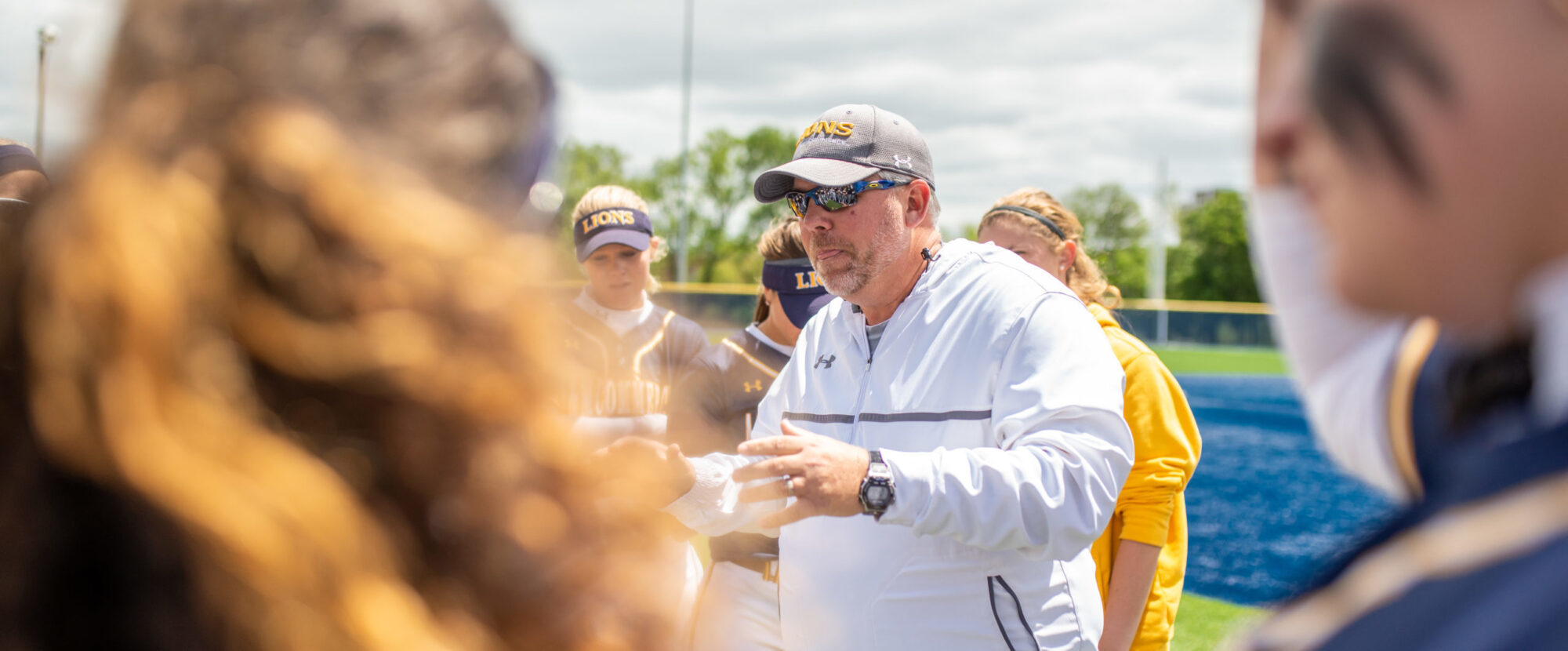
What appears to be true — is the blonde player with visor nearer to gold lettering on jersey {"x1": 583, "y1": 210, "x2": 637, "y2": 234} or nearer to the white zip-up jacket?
the white zip-up jacket

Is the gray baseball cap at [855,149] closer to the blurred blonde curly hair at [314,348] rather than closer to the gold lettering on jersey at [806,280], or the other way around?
the gold lettering on jersey at [806,280]

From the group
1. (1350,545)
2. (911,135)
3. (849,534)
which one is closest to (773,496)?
(849,534)

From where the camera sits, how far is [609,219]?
4.89m

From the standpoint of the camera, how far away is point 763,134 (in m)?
76.4

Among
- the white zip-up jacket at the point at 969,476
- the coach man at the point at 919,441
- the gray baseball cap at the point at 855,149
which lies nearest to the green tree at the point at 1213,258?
the gray baseball cap at the point at 855,149

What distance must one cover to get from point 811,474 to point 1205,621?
4.85 meters

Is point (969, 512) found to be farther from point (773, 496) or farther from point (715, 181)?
point (715, 181)

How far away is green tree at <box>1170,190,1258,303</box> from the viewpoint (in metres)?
68.9

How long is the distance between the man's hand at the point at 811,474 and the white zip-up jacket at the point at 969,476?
9 cm

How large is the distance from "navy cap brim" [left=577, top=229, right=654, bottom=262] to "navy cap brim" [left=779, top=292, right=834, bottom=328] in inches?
39.2

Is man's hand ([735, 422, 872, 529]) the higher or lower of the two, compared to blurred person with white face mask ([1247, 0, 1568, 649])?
lower

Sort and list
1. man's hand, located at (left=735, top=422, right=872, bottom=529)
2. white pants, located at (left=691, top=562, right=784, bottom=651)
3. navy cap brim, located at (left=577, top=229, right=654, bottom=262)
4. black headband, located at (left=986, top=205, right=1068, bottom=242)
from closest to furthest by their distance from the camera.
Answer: man's hand, located at (left=735, top=422, right=872, bottom=529) → white pants, located at (left=691, top=562, right=784, bottom=651) → black headband, located at (left=986, top=205, right=1068, bottom=242) → navy cap brim, located at (left=577, top=229, right=654, bottom=262)

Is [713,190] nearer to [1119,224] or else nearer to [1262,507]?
[1119,224]

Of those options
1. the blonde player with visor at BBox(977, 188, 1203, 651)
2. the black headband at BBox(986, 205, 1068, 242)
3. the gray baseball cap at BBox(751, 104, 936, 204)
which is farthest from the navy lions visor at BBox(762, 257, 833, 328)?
the gray baseball cap at BBox(751, 104, 936, 204)
